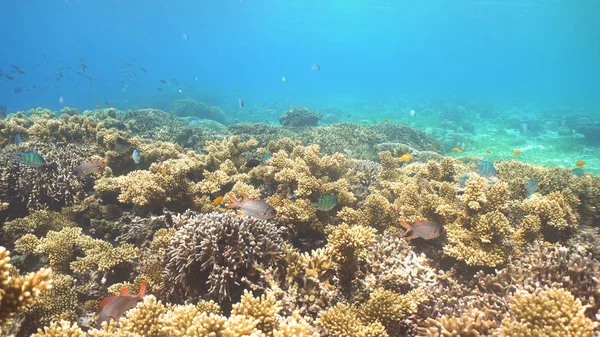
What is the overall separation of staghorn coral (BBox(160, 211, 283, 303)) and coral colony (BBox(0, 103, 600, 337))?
2 cm

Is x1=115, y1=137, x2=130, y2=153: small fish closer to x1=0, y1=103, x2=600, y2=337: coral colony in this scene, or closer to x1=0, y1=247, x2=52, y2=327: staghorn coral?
x1=0, y1=103, x2=600, y2=337: coral colony

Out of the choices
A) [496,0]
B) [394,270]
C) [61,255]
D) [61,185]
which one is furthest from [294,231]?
[496,0]

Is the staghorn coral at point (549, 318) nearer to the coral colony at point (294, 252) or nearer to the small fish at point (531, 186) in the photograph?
the coral colony at point (294, 252)

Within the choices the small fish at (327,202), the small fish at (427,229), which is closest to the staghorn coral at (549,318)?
the small fish at (427,229)

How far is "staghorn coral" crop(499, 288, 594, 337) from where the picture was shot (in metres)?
2.30

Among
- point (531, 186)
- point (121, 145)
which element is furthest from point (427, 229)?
point (121, 145)

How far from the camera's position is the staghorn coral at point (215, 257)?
152 inches

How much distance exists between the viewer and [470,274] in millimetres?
4164

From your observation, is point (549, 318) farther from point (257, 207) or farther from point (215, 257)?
point (215, 257)

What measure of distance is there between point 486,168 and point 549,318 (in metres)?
4.56

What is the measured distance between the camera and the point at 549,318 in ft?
7.95

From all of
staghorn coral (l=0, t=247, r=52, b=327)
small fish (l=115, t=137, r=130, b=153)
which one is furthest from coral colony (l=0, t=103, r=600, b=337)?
small fish (l=115, t=137, r=130, b=153)

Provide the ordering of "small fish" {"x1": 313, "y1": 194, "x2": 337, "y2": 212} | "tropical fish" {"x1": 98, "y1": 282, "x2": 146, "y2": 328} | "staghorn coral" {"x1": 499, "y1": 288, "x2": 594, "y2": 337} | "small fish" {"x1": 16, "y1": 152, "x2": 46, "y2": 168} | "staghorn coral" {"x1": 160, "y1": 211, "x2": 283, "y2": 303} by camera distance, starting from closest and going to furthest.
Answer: "staghorn coral" {"x1": 499, "y1": 288, "x2": 594, "y2": 337}, "tropical fish" {"x1": 98, "y1": 282, "x2": 146, "y2": 328}, "staghorn coral" {"x1": 160, "y1": 211, "x2": 283, "y2": 303}, "small fish" {"x1": 313, "y1": 194, "x2": 337, "y2": 212}, "small fish" {"x1": 16, "y1": 152, "x2": 46, "y2": 168}

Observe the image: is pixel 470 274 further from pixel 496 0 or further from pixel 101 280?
Answer: pixel 496 0
